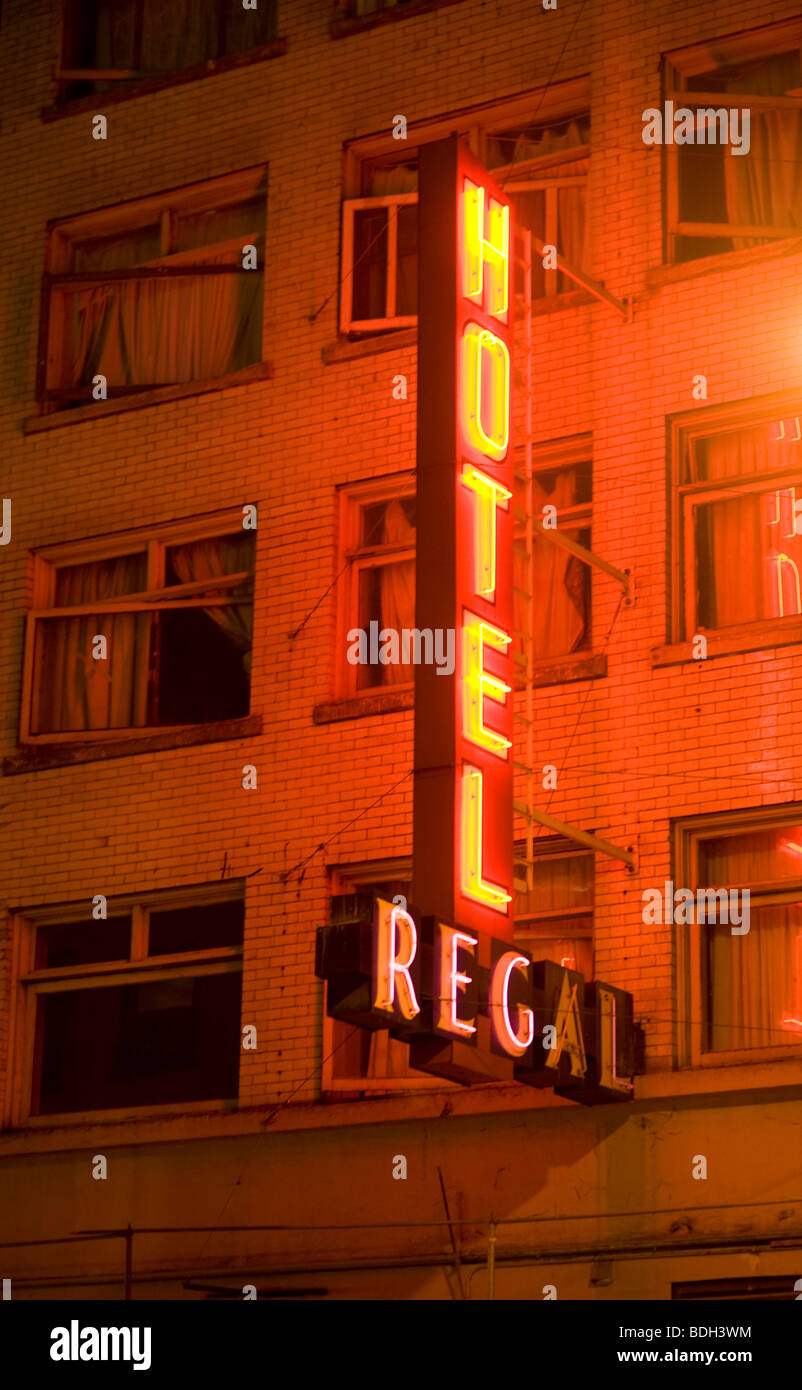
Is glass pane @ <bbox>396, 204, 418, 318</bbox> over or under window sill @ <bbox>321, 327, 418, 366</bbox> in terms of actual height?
over

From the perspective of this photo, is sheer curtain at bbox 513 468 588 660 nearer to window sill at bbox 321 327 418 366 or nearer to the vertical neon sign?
window sill at bbox 321 327 418 366

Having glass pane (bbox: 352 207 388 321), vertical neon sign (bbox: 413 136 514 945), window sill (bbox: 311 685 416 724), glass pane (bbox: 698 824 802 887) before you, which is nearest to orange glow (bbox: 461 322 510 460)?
vertical neon sign (bbox: 413 136 514 945)

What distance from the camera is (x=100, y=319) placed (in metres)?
22.0

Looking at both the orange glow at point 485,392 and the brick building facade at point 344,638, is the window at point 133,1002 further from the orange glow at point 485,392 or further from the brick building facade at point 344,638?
the orange glow at point 485,392

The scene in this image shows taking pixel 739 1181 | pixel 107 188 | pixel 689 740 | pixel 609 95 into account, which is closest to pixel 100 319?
pixel 107 188

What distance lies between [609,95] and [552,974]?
8.13m

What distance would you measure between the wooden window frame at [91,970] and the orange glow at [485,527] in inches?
164

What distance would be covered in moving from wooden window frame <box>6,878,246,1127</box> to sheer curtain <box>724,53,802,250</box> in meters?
7.07

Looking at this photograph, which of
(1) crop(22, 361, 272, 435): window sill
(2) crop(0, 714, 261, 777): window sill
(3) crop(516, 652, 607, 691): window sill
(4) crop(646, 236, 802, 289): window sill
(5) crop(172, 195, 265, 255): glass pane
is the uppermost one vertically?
(5) crop(172, 195, 265, 255): glass pane

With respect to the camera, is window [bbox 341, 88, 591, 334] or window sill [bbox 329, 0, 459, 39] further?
window sill [bbox 329, 0, 459, 39]

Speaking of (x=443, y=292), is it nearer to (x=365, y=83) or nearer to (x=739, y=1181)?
(x=365, y=83)

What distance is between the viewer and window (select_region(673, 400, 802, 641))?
698 inches

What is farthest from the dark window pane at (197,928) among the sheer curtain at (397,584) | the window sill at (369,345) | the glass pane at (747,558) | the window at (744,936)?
the window sill at (369,345)

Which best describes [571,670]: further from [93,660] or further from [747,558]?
[93,660]
